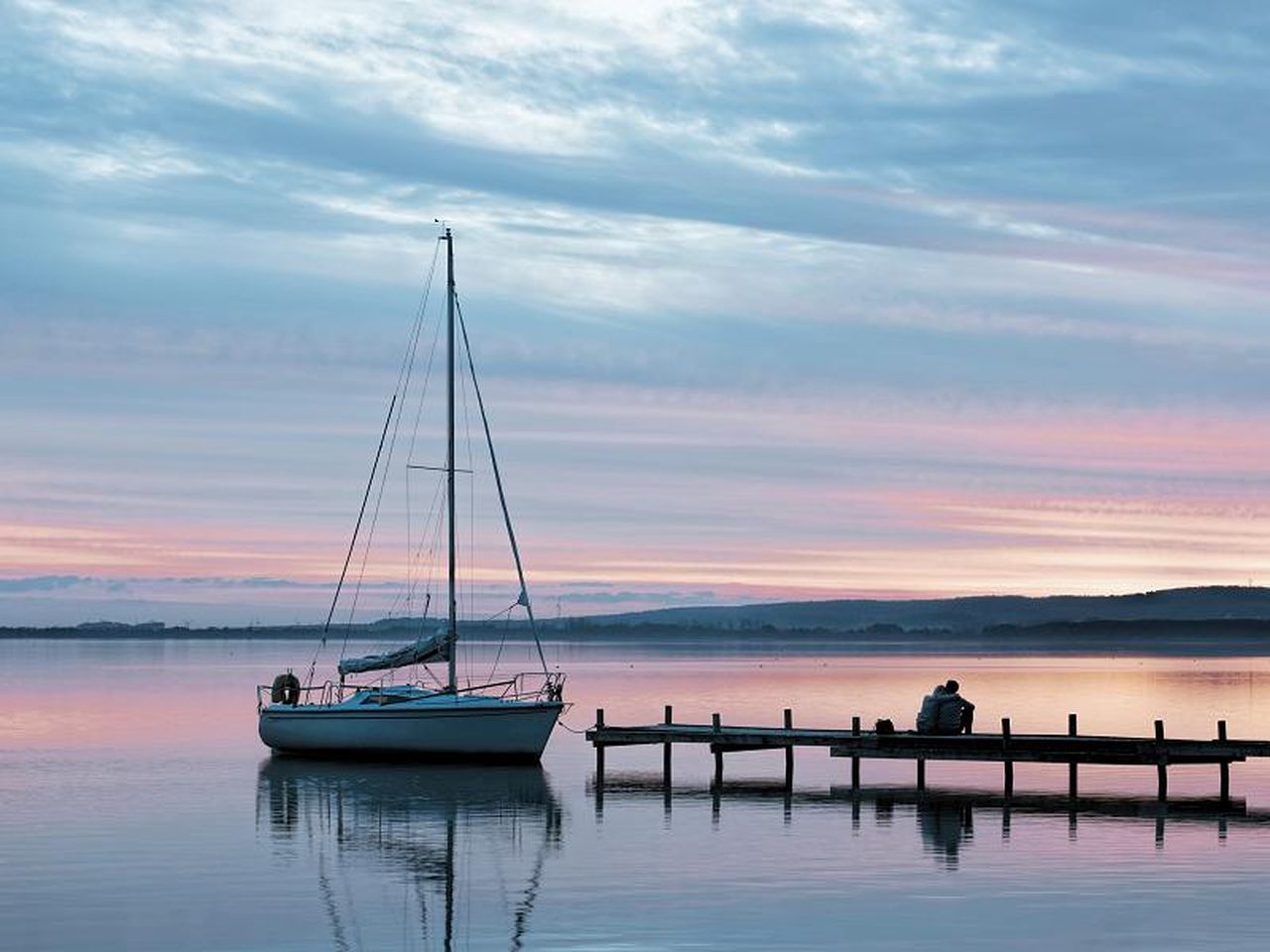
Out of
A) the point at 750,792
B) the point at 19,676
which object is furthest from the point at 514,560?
the point at 19,676

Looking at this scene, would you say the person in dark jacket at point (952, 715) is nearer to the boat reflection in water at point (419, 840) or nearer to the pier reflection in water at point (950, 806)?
the pier reflection in water at point (950, 806)

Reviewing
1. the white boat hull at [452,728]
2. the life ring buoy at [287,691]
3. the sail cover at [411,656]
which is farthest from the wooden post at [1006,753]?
the life ring buoy at [287,691]

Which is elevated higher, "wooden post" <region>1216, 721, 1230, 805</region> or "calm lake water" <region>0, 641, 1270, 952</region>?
"wooden post" <region>1216, 721, 1230, 805</region>

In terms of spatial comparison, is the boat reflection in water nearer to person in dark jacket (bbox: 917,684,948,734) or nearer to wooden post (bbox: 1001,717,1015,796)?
person in dark jacket (bbox: 917,684,948,734)

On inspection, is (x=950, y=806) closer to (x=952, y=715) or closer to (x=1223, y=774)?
(x=952, y=715)

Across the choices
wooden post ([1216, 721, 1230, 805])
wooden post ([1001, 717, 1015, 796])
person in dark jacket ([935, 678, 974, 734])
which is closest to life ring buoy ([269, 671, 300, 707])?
person in dark jacket ([935, 678, 974, 734])

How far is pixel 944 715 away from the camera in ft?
153

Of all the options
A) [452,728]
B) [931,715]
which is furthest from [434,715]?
A: [931,715]

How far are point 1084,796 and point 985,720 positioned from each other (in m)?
36.2

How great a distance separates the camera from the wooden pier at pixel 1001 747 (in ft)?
145

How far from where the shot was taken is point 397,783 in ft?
165

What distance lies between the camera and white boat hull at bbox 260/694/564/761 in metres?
53.4

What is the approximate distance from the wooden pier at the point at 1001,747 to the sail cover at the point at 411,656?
25.0 feet

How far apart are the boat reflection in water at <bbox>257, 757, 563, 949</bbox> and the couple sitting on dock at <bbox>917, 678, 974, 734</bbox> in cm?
896
